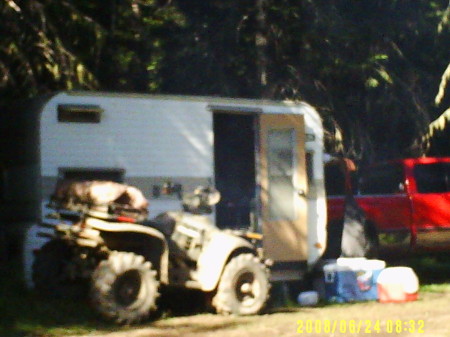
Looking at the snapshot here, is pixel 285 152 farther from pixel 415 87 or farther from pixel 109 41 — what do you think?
pixel 415 87

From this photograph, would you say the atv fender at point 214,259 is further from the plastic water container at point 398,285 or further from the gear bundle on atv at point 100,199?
the plastic water container at point 398,285

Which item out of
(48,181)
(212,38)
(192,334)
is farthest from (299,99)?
(192,334)

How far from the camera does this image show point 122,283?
32.7 feet

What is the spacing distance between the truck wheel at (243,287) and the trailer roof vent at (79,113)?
2.49 meters

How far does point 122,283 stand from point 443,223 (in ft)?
23.2

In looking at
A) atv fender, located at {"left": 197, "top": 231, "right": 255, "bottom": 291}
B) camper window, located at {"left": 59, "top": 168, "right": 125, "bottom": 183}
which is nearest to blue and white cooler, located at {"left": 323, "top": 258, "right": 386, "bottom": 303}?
atv fender, located at {"left": 197, "top": 231, "right": 255, "bottom": 291}

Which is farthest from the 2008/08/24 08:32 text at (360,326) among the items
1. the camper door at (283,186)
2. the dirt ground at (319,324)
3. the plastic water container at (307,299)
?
the camper door at (283,186)

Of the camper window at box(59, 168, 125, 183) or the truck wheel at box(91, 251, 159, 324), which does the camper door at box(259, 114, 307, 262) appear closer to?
the camper window at box(59, 168, 125, 183)

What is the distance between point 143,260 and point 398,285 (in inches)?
155

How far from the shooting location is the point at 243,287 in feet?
35.8

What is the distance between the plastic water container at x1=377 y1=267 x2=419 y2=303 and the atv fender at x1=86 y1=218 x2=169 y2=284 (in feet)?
11.2

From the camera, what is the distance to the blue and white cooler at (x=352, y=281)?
12.6 metres

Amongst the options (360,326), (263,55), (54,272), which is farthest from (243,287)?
(263,55)

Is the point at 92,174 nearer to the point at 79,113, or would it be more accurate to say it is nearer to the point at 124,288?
the point at 79,113
